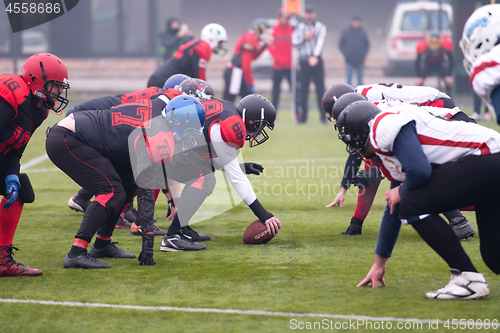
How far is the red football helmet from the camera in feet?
12.3

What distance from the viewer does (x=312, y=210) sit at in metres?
5.82

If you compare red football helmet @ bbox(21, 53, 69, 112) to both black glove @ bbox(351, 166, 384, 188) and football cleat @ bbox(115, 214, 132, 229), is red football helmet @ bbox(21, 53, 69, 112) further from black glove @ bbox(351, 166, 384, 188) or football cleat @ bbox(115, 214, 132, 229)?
black glove @ bbox(351, 166, 384, 188)

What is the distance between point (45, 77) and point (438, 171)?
263cm

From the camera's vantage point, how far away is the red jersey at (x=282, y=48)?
12.2 meters

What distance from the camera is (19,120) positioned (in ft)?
12.1

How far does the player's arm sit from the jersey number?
0.55m

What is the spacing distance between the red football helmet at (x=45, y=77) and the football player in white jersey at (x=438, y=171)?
6.54 feet

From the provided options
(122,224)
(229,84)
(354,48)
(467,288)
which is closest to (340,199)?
(122,224)

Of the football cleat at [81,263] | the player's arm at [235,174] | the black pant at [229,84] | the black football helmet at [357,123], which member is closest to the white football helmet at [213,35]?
the black pant at [229,84]

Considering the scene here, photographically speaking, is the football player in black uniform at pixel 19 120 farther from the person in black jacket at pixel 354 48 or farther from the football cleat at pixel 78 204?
the person in black jacket at pixel 354 48

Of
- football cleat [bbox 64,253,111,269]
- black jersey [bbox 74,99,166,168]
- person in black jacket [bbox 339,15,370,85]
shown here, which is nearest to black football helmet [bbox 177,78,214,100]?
black jersey [bbox 74,99,166,168]

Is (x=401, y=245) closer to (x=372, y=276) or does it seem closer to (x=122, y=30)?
(x=372, y=276)

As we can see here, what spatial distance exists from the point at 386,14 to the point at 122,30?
11.0 metres

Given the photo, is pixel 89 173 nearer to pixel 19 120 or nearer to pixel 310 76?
pixel 19 120
